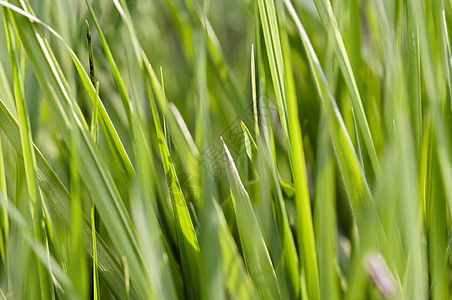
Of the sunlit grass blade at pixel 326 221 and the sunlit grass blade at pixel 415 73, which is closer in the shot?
the sunlit grass blade at pixel 326 221

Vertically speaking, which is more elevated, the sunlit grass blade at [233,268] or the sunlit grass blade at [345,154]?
the sunlit grass blade at [345,154]

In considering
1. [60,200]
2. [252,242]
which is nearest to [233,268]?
[252,242]

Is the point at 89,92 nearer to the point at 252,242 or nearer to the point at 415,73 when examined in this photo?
the point at 252,242

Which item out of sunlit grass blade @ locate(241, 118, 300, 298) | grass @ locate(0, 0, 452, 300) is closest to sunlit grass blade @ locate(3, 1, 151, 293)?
grass @ locate(0, 0, 452, 300)

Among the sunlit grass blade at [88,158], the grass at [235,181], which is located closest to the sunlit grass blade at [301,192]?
the grass at [235,181]

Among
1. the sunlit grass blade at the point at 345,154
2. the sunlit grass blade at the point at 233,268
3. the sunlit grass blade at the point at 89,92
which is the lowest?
the sunlit grass blade at the point at 233,268

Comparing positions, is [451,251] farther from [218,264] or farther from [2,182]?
[2,182]

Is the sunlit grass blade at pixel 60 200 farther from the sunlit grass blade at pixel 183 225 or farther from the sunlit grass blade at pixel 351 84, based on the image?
the sunlit grass blade at pixel 351 84

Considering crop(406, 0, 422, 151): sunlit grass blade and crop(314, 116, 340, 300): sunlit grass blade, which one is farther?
crop(406, 0, 422, 151): sunlit grass blade

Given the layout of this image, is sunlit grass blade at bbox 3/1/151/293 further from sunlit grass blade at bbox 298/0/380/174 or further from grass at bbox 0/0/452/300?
sunlit grass blade at bbox 298/0/380/174
